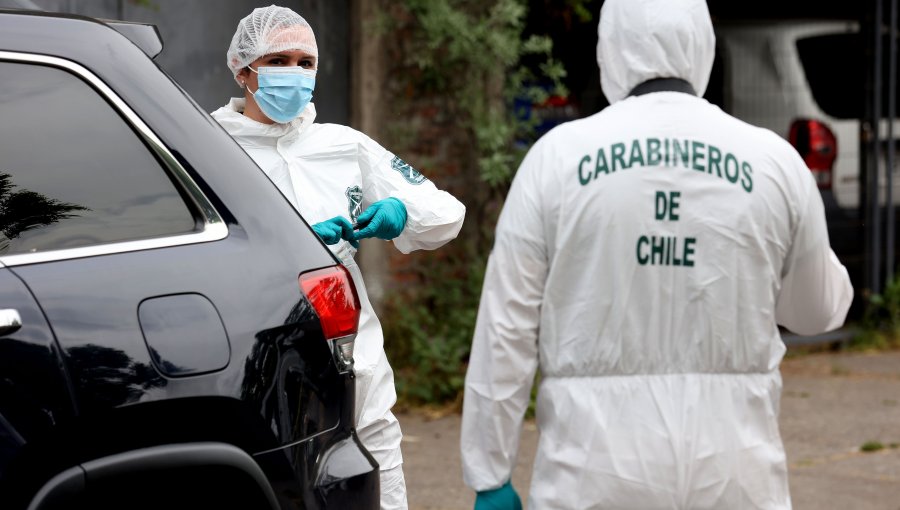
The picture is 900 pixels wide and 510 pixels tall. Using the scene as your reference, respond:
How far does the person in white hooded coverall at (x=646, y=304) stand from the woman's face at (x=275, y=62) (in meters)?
1.45

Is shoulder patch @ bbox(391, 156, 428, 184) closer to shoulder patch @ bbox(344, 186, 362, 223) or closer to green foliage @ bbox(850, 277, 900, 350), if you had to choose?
shoulder patch @ bbox(344, 186, 362, 223)

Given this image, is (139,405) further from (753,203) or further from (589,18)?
(589,18)

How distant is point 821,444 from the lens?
6289 mm

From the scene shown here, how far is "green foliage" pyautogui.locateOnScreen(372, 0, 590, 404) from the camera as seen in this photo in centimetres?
684

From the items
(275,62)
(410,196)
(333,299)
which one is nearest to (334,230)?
(410,196)

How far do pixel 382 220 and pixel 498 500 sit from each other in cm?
128

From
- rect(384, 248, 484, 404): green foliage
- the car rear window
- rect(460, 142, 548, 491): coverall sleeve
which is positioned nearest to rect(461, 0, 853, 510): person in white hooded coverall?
rect(460, 142, 548, 491): coverall sleeve

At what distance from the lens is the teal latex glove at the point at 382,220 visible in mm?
3621

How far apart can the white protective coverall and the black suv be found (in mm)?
596

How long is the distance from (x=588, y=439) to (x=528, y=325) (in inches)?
9.5

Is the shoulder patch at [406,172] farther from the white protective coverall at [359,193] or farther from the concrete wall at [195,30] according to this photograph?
the concrete wall at [195,30]

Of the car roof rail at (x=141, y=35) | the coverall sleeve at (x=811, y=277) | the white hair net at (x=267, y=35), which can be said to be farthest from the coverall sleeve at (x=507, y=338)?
the white hair net at (x=267, y=35)

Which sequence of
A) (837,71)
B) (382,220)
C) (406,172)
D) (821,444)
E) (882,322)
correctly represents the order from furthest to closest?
(882,322) < (837,71) < (821,444) < (406,172) < (382,220)

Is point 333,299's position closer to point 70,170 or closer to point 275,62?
point 70,170
